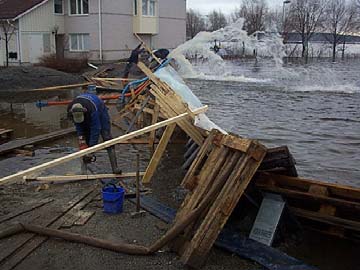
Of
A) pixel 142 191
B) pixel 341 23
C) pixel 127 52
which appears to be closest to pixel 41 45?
pixel 127 52

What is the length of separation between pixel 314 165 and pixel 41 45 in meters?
29.1

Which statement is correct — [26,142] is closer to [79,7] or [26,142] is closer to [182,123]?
[182,123]

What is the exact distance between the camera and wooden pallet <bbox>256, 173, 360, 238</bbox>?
5797 millimetres

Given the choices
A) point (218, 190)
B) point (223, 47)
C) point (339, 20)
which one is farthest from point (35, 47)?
point (339, 20)

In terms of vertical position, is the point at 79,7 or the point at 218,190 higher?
the point at 79,7

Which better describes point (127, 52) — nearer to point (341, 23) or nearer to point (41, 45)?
point (41, 45)

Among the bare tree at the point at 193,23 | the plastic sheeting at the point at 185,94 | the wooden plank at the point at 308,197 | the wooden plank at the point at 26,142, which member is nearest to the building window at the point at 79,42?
the wooden plank at the point at 26,142

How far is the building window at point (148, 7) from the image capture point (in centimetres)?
3865

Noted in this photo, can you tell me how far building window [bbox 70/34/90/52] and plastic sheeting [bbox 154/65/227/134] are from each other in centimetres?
2660

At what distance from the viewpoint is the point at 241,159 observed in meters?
5.29

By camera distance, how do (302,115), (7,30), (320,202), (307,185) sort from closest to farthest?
(320,202) < (307,185) < (302,115) < (7,30)

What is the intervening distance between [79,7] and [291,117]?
2552 cm

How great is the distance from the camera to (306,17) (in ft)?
202

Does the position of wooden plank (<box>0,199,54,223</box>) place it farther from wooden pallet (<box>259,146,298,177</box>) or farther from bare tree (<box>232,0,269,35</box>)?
bare tree (<box>232,0,269,35</box>)
